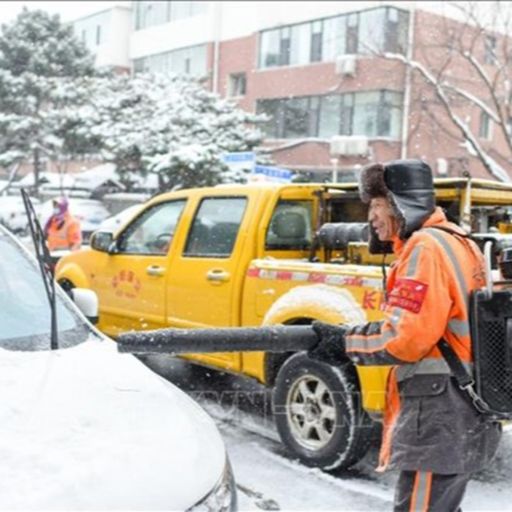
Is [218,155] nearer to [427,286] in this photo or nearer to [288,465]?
[288,465]

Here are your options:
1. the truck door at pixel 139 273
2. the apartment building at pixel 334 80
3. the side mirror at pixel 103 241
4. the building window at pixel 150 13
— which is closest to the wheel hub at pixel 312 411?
the truck door at pixel 139 273

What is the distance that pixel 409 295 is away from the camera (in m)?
2.71

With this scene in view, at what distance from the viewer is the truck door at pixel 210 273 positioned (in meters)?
5.99

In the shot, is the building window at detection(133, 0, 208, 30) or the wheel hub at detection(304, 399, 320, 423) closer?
the wheel hub at detection(304, 399, 320, 423)

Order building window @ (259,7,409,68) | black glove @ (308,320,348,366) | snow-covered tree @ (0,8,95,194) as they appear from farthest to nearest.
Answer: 1. building window @ (259,7,409,68)
2. snow-covered tree @ (0,8,95,194)
3. black glove @ (308,320,348,366)

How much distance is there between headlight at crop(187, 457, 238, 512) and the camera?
2.53 metres

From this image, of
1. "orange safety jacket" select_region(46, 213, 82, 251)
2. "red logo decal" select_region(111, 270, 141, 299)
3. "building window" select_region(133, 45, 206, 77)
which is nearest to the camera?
"red logo decal" select_region(111, 270, 141, 299)

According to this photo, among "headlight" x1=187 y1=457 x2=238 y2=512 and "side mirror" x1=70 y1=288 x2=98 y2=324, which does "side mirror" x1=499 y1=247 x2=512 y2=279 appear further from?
"side mirror" x1=70 y1=288 x2=98 y2=324

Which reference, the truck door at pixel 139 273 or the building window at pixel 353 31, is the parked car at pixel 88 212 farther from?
the truck door at pixel 139 273

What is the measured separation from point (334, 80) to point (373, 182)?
94.4 ft

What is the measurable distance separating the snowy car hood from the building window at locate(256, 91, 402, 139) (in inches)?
1033

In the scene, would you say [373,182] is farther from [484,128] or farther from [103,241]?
[484,128]

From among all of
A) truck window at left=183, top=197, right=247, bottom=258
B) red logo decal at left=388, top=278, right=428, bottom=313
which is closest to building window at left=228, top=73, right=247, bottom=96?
truck window at left=183, top=197, right=247, bottom=258

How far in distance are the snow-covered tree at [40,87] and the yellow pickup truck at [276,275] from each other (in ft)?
65.8
